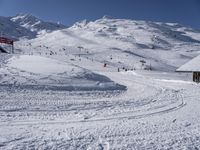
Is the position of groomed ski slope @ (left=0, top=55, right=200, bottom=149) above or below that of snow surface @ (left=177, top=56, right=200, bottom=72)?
below

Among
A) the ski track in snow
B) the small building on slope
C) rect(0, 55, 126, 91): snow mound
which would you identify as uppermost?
the small building on slope

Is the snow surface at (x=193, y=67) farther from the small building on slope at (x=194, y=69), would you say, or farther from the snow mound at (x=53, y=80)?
the snow mound at (x=53, y=80)

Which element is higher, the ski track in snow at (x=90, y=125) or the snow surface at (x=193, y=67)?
the snow surface at (x=193, y=67)

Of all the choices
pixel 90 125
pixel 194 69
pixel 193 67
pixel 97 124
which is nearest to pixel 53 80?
pixel 97 124

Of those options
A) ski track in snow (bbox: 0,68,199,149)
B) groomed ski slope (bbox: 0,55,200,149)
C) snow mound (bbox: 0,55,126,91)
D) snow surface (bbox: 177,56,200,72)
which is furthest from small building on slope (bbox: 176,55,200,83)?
ski track in snow (bbox: 0,68,199,149)

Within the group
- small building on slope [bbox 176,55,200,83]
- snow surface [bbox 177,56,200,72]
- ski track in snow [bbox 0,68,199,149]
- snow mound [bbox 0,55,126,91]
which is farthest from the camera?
snow surface [bbox 177,56,200,72]

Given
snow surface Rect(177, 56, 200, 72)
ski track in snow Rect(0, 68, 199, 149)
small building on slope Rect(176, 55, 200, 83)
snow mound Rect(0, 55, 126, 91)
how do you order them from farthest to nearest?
snow surface Rect(177, 56, 200, 72), small building on slope Rect(176, 55, 200, 83), snow mound Rect(0, 55, 126, 91), ski track in snow Rect(0, 68, 199, 149)

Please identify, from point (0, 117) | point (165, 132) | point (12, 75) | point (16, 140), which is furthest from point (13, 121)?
point (12, 75)

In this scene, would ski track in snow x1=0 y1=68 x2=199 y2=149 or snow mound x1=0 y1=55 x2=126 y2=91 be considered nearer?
ski track in snow x1=0 y1=68 x2=199 y2=149

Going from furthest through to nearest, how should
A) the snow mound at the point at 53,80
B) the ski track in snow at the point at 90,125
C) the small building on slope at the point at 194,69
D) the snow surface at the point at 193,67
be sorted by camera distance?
the snow surface at the point at 193,67 < the small building on slope at the point at 194,69 < the snow mound at the point at 53,80 < the ski track in snow at the point at 90,125

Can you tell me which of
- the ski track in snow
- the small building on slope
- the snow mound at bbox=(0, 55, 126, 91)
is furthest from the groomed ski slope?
the small building on slope

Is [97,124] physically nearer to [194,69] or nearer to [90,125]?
[90,125]

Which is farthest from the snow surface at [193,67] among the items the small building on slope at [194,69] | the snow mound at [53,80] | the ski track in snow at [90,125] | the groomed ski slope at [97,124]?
the ski track in snow at [90,125]

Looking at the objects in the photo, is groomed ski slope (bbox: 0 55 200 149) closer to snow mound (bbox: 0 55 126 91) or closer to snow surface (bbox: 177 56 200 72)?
snow mound (bbox: 0 55 126 91)
